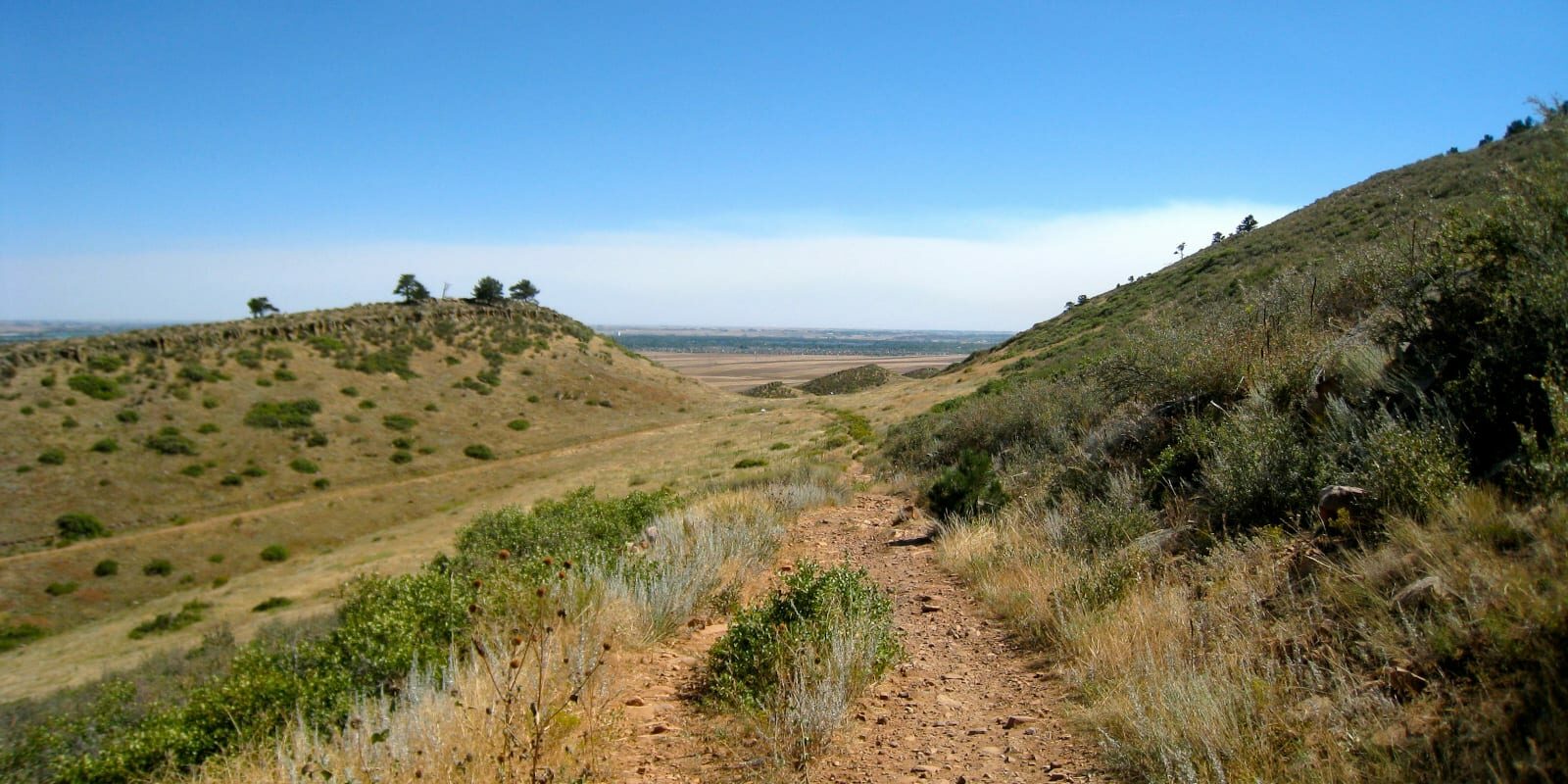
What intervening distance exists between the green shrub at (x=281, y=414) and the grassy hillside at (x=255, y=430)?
89mm

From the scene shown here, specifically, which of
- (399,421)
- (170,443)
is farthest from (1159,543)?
(399,421)

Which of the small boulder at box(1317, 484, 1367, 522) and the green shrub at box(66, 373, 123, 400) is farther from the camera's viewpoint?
the green shrub at box(66, 373, 123, 400)

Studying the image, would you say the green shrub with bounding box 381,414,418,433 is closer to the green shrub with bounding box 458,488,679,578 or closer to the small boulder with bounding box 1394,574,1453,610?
the green shrub with bounding box 458,488,679,578

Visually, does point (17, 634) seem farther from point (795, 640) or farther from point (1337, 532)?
point (1337, 532)

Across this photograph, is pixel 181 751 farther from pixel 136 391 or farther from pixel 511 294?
pixel 511 294

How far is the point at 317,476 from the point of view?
3225 centimetres

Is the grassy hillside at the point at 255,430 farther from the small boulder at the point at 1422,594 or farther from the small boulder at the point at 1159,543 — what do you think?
the small boulder at the point at 1422,594

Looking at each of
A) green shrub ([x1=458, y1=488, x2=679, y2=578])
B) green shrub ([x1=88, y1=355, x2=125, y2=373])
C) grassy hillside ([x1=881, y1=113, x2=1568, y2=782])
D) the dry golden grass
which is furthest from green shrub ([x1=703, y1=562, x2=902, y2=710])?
green shrub ([x1=88, y1=355, x2=125, y2=373])

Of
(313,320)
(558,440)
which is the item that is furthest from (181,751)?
(313,320)

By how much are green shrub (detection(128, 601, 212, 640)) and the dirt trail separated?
18.8 m

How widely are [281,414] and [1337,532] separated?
1645 inches

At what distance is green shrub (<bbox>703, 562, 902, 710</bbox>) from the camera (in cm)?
440

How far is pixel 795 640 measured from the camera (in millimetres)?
4609

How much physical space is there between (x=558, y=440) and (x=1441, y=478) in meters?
39.1
